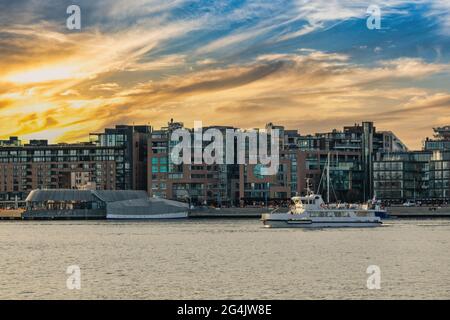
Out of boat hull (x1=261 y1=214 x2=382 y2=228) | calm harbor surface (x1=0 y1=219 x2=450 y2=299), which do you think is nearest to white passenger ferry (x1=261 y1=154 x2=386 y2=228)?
boat hull (x1=261 y1=214 x2=382 y2=228)

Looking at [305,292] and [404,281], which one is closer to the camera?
[305,292]

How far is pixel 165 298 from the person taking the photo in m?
58.6

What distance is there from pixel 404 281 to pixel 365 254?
23.6 meters

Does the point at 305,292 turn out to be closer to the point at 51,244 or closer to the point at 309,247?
the point at 309,247

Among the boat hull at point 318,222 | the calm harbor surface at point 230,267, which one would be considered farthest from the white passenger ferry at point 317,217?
the calm harbor surface at point 230,267

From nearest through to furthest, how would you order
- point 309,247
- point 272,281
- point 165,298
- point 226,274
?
point 165,298, point 272,281, point 226,274, point 309,247

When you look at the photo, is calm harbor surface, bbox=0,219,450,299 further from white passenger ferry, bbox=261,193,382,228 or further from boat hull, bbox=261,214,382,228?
white passenger ferry, bbox=261,193,382,228


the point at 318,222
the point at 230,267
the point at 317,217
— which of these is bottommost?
the point at 230,267

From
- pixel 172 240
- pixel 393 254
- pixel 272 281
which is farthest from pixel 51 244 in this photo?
pixel 272 281

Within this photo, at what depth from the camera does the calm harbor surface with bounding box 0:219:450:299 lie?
61.3 meters

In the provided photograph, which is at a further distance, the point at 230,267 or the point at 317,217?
the point at 317,217

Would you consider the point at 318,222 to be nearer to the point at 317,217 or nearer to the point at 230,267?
the point at 317,217

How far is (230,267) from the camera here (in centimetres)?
7756

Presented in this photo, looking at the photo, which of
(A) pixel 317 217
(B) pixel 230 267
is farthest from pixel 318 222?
(B) pixel 230 267
